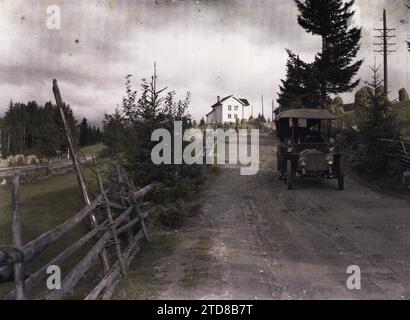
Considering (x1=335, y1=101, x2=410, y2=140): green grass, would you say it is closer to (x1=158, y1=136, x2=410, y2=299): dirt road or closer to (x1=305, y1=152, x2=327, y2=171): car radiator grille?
(x1=305, y1=152, x2=327, y2=171): car radiator grille

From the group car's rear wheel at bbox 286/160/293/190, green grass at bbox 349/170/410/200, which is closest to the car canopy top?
car's rear wheel at bbox 286/160/293/190

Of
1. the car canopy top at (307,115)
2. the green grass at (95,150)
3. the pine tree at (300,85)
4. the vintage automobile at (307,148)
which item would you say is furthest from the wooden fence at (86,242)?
the green grass at (95,150)

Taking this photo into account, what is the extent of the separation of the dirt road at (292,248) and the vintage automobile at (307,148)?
103 centimetres

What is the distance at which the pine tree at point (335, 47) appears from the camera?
30141 mm

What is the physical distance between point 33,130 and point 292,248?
8080cm

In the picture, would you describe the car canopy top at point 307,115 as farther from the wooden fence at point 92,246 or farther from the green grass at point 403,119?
the wooden fence at point 92,246

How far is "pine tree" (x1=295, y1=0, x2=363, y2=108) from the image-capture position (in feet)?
98.9

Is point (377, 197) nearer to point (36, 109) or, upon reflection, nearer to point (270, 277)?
point (270, 277)

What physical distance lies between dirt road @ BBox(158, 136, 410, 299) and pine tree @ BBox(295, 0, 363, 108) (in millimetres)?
18389

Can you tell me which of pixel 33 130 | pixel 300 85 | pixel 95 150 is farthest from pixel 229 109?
pixel 300 85

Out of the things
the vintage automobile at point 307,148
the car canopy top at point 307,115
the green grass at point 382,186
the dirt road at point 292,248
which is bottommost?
the dirt road at point 292,248

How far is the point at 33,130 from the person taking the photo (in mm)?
79688

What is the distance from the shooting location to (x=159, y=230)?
9555 mm
